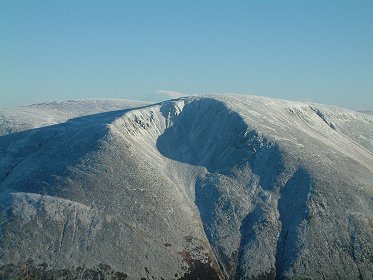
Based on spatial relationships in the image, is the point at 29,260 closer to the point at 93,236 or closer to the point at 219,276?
the point at 93,236

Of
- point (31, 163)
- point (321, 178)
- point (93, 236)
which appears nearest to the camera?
point (93, 236)

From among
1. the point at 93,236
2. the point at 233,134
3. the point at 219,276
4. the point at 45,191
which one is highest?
the point at 233,134

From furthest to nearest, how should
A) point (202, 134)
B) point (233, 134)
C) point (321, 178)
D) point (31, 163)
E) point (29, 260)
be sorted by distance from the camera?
point (202, 134)
point (233, 134)
point (31, 163)
point (321, 178)
point (29, 260)

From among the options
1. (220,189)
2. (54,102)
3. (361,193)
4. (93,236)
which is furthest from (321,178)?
(54,102)

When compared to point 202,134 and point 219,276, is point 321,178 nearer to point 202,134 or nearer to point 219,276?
point 219,276

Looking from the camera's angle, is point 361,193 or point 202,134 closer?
point 361,193

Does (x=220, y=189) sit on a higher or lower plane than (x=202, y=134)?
lower
